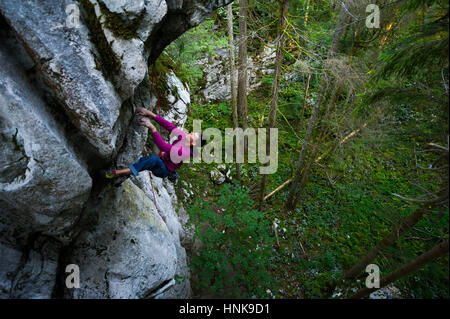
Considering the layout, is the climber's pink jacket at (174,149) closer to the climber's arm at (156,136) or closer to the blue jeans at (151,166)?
the climber's arm at (156,136)

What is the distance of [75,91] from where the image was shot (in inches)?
111

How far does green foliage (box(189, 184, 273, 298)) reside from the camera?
501 cm

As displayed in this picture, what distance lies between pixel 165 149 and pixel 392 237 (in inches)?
246

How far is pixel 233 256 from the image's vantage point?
5.25m

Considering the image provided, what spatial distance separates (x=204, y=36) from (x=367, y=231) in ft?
34.6

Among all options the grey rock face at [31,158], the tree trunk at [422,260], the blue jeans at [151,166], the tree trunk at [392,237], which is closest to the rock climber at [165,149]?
the blue jeans at [151,166]

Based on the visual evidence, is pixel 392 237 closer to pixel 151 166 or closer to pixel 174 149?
pixel 174 149

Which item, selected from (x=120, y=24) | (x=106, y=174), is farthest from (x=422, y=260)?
(x=120, y=24)

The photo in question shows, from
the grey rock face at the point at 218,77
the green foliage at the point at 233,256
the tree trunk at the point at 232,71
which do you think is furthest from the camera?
the grey rock face at the point at 218,77

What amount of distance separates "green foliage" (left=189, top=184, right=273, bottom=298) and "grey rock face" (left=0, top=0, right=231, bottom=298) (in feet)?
4.69

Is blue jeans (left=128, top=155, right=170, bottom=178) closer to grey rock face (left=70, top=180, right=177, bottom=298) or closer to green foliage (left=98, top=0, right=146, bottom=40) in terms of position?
grey rock face (left=70, top=180, right=177, bottom=298)

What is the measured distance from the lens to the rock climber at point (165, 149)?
427 cm

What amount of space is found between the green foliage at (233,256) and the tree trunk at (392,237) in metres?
3.06
